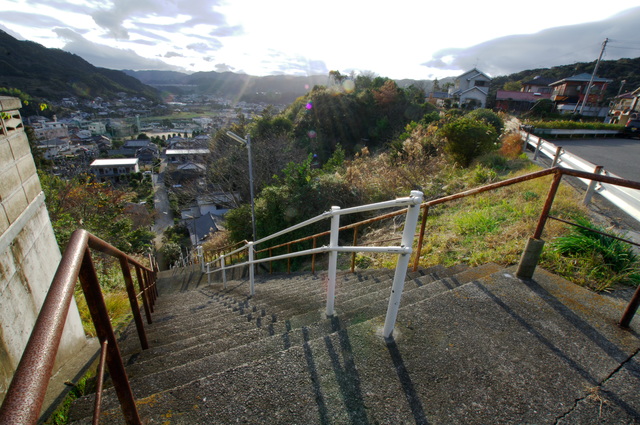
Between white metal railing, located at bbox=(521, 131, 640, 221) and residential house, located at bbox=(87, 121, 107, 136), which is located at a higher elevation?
white metal railing, located at bbox=(521, 131, 640, 221)

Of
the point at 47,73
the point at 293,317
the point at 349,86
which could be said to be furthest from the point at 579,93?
the point at 47,73

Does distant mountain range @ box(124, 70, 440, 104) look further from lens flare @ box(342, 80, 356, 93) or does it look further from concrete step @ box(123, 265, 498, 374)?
concrete step @ box(123, 265, 498, 374)

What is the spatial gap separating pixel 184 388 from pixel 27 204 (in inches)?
96.6

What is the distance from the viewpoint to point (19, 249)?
2.52 meters

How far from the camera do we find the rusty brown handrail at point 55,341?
59cm

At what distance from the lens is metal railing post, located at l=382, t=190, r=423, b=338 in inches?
74.3

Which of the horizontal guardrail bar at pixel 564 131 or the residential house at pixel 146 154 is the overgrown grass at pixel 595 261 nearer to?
the horizontal guardrail bar at pixel 564 131

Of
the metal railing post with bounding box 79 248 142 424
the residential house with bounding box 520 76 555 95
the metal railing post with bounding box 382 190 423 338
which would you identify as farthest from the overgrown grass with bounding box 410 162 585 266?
the residential house with bounding box 520 76 555 95

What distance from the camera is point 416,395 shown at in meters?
1.70

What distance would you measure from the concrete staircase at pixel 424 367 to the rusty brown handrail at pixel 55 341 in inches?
21.1

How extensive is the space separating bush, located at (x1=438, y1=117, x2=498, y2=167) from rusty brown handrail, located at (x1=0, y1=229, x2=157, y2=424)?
9.92 m

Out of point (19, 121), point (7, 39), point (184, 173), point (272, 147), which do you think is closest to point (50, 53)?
point (7, 39)

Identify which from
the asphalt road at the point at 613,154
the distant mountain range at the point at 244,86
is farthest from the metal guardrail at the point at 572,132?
the distant mountain range at the point at 244,86

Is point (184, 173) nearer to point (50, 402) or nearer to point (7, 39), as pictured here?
point (50, 402)
